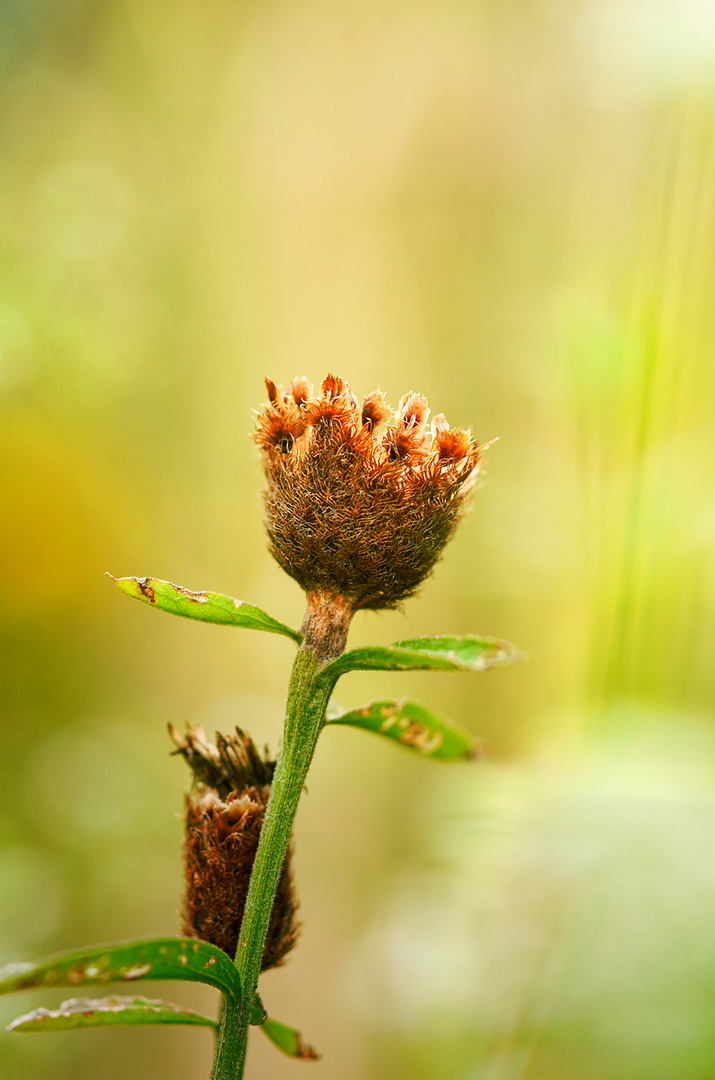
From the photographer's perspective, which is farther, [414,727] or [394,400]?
[394,400]

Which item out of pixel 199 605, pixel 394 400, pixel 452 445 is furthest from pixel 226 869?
pixel 394 400

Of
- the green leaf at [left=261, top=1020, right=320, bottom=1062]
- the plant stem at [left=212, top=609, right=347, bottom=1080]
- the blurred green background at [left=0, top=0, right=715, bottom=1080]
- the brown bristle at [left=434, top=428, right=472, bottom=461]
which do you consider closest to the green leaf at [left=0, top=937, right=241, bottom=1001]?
the plant stem at [left=212, top=609, right=347, bottom=1080]

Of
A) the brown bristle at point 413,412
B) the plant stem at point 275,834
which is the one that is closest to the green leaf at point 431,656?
the plant stem at point 275,834

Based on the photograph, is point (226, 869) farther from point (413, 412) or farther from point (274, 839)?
point (413, 412)

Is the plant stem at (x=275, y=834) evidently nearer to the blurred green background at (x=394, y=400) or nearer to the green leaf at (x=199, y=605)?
the green leaf at (x=199, y=605)

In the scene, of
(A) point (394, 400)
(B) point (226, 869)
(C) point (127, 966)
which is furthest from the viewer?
(A) point (394, 400)

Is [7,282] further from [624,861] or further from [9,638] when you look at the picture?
[624,861]

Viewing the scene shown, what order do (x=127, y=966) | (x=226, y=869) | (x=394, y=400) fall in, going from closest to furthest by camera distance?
(x=127, y=966) → (x=226, y=869) → (x=394, y=400)
